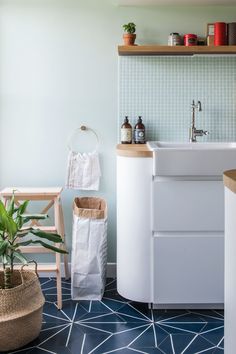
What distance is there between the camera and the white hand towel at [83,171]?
2.88 m

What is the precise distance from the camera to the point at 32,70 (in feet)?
9.42

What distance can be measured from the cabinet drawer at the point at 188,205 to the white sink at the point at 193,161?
75mm

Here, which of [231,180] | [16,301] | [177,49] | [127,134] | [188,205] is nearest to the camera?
[231,180]

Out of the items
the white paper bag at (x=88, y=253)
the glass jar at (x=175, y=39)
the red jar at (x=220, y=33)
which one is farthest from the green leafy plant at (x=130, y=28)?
the white paper bag at (x=88, y=253)

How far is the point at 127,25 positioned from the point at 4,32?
0.82 metres

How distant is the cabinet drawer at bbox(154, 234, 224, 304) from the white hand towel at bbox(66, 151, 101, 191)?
0.72 meters

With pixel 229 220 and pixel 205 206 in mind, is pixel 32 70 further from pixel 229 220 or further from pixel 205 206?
pixel 229 220

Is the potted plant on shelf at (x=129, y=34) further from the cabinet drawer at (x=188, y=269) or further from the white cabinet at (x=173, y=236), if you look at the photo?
the cabinet drawer at (x=188, y=269)

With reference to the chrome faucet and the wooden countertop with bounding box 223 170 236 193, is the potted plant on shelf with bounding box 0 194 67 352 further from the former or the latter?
the chrome faucet

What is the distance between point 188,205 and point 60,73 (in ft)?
4.15

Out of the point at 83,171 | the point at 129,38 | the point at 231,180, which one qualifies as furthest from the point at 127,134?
the point at 231,180

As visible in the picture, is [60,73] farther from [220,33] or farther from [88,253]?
[88,253]

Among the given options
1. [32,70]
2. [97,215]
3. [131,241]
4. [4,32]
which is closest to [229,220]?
[131,241]

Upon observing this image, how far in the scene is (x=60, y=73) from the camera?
287cm
